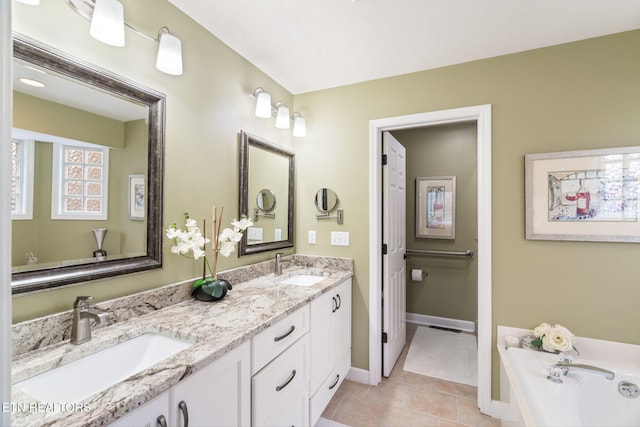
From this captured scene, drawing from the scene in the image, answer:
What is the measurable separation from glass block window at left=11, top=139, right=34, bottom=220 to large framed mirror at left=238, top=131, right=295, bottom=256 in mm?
1091

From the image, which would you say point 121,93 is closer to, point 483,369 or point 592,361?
point 483,369

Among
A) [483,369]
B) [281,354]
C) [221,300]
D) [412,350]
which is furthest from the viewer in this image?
[412,350]

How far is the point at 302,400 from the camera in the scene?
162 centimetres

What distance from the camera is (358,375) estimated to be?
2.42 m

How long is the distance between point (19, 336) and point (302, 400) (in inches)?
50.5

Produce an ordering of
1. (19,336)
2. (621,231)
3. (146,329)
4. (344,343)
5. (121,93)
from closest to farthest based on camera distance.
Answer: (19,336) → (146,329) → (121,93) → (621,231) → (344,343)

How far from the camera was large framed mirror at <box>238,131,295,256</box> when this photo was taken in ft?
6.70

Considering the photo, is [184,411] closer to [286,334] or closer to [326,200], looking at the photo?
[286,334]

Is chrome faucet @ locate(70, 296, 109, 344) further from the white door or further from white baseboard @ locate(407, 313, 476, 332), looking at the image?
white baseboard @ locate(407, 313, 476, 332)

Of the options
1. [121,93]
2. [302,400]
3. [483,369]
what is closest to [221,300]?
[302,400]

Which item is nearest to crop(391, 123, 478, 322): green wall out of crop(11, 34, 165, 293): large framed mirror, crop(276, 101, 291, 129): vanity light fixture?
crop(276, 101, 291, 129): vanity light fixture

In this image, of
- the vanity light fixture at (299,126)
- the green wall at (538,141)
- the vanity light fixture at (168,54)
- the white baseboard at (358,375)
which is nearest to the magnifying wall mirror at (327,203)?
the green wall at (538,141)

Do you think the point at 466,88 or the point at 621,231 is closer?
the point at 621,231

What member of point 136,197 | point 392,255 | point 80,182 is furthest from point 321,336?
point 80,182
